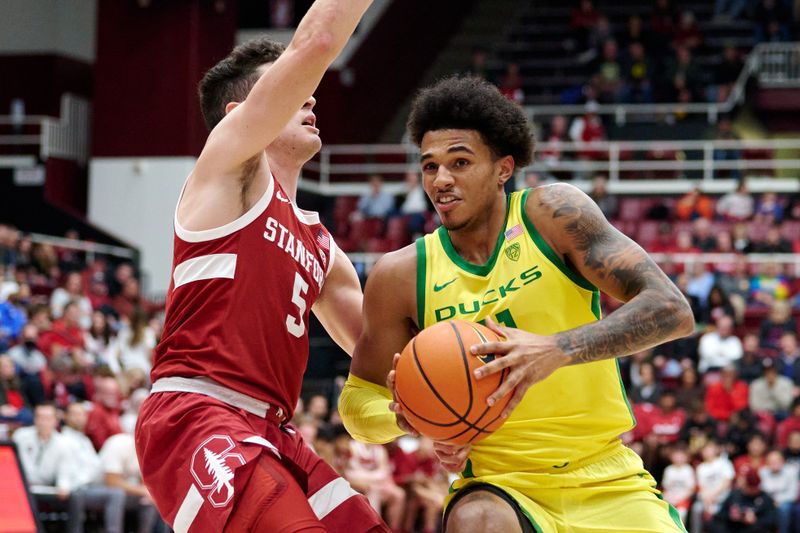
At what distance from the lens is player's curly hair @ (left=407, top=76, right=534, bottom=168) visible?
4.71 metres

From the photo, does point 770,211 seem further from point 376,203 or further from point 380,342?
point 380,342

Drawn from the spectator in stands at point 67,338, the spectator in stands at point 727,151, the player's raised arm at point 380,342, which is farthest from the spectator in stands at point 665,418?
the player's raised arm at point 380,342

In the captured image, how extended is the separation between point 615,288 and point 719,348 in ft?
38.2

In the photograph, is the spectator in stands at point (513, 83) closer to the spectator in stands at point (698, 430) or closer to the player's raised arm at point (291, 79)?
the spectator in stands at point (698, 430)

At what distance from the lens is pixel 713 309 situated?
16312mm

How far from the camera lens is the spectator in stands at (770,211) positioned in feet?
60.3

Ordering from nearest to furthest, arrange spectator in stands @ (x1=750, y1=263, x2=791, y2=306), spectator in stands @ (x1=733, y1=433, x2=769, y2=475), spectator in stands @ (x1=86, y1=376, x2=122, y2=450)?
spectator in stands @ (x1=86, y1=376, x2=122, y2=450) < spectator in stands @ (x1=733, y1=433, x2=769, y2=475) < spectator in stands @ (x1=750, y1=263, x2=791, y2=306)

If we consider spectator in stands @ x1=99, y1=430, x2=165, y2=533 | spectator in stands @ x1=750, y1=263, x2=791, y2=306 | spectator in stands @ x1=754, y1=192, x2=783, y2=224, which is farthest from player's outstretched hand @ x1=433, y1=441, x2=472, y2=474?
spectator in stands @ x1=754, y1=192, x2=783, y2=224

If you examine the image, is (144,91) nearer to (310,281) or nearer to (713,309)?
(713,309)

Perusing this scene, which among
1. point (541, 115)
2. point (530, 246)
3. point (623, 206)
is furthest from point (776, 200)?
point (530, 246)

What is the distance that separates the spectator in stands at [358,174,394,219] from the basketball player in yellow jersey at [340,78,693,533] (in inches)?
620

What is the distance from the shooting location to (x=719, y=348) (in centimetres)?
1561

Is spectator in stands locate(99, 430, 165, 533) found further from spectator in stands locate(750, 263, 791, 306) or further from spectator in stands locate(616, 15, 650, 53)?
spectator in stands locate(616, 15, 650, 53)

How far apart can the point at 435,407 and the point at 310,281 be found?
74 centimetres
